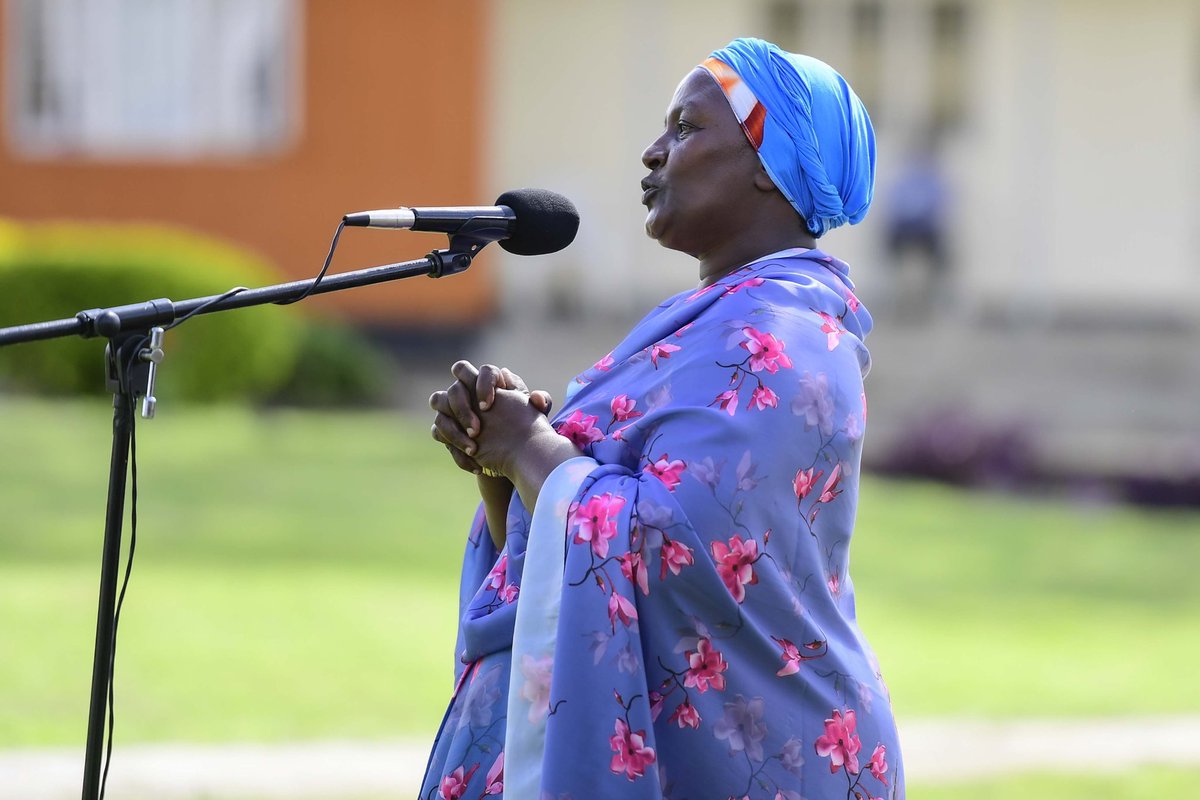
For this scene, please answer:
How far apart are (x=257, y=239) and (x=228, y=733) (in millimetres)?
10817

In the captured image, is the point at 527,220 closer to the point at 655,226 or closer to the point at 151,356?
the point at 655,226

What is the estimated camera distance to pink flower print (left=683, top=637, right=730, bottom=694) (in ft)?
9.02

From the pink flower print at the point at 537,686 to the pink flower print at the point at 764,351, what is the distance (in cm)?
59

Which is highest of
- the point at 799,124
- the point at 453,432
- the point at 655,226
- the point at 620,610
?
the point at 799,124

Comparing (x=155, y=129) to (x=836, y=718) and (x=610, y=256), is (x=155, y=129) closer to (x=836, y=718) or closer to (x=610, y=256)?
(x=610, y=256)

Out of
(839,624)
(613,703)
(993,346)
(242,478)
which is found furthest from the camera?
(993,346)

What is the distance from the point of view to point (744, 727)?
109 inches

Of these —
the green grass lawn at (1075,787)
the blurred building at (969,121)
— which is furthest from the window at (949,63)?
the green grass lawn at (1075,787)

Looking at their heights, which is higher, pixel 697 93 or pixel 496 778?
pixel 697 93

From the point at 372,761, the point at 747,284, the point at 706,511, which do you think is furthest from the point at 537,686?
the point at 372,761

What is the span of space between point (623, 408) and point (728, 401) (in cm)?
22

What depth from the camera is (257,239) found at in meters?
16.7

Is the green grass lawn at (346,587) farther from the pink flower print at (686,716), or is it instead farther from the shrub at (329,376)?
the pink flower print at (686,716)

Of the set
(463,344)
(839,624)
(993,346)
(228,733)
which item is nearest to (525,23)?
(463,344)
